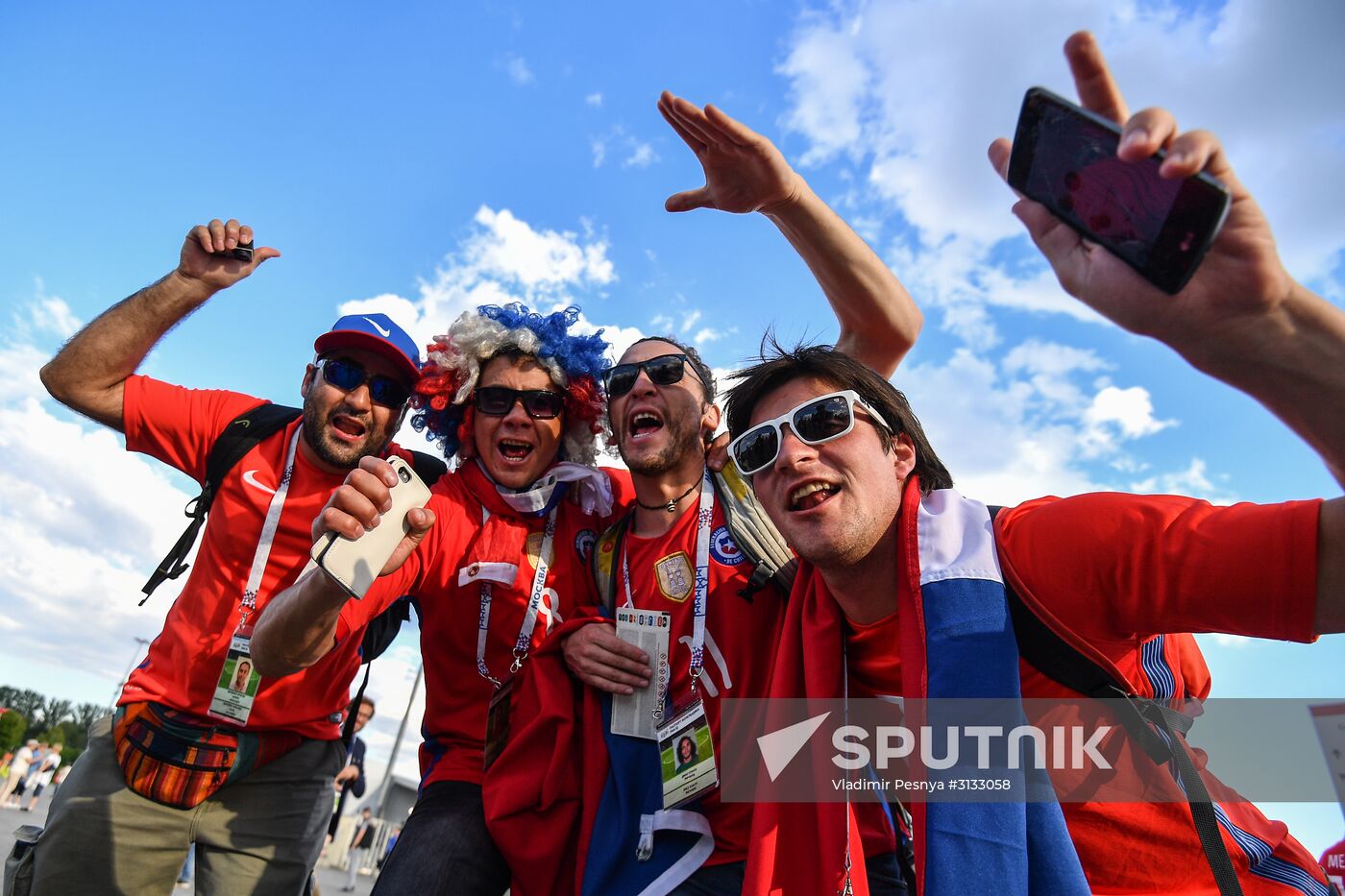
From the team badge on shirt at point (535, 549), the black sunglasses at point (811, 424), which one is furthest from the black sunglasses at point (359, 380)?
the black sunglasses at point (811, 424)

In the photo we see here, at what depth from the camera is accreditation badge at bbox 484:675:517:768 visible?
3086 mm

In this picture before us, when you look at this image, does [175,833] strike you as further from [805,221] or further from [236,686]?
[805,221]

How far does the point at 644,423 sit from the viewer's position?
3.76 metres

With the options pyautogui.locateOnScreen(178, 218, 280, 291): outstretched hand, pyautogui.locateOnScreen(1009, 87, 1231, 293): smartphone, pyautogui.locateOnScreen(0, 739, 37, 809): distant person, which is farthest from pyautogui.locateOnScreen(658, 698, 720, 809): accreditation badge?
pyautogui.locateOnScreen(0, 739, 37, 809): distant person

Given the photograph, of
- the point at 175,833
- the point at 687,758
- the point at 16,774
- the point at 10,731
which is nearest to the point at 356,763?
the point at 175,833

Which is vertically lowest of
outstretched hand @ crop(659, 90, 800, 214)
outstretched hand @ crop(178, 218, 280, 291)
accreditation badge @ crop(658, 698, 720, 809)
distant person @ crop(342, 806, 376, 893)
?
distant person @ crop(342, 806, 376, 893)

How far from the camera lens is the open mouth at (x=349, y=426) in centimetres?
387

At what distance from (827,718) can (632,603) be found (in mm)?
987

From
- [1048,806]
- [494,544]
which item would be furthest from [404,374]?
[1048,806]

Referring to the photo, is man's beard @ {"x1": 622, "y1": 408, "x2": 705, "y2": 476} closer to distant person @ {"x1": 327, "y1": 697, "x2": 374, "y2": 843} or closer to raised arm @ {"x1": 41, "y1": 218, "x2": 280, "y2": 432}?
raised arm @ {"x1": 41, "y1": 218, "x2": 280, "y2": 432}

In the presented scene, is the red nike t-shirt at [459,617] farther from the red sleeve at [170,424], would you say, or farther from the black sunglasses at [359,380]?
the red sleeve at [170,424]

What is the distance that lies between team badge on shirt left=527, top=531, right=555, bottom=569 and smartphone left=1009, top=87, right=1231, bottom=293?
8.40ft

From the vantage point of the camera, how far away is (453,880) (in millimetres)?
2836

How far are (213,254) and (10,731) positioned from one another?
2567 inches
